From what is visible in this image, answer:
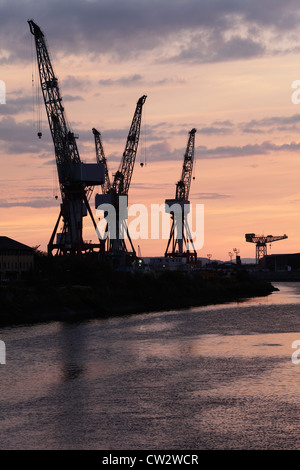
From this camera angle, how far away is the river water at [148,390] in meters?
33.3

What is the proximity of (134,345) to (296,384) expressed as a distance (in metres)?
22.5

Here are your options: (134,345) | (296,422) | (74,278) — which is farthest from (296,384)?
(74,278)

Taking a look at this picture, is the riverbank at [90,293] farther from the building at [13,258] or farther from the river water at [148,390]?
the river water at [148,390]

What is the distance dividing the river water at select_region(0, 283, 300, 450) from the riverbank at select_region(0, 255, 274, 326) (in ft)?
50.7

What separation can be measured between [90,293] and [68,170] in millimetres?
33655

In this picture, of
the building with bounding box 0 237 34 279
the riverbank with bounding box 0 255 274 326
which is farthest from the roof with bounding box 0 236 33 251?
the riverbank with bounding box 0 255 274 326

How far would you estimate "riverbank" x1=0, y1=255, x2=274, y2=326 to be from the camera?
91.1m

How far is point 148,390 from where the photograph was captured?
43.4 meters

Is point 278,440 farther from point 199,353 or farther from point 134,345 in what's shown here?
point 134,345

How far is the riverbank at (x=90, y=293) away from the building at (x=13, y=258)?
15.6 ft

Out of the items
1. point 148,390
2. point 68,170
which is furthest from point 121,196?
point 148,390

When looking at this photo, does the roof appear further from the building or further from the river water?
the river water

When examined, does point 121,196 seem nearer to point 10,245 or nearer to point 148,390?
point 10,245

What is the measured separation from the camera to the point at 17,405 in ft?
129
